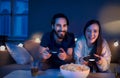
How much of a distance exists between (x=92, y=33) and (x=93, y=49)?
0.16m

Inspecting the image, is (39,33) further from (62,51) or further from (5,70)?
(62,51)

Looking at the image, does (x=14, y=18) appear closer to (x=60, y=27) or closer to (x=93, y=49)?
(x=60, y=27)

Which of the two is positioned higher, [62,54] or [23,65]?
[62,54]

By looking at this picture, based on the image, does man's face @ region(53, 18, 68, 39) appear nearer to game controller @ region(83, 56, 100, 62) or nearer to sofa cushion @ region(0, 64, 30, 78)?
game controller @ region(83, 56, 100, 62)

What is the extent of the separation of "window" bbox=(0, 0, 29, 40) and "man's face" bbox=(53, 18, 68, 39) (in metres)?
2.24

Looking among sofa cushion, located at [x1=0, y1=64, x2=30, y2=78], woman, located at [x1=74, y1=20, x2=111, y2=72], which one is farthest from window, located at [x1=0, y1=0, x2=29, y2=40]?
woman, located at [x1=74, y1=20, x2=111, y2=72]

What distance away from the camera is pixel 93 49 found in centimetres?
206

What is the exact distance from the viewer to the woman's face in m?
2.06

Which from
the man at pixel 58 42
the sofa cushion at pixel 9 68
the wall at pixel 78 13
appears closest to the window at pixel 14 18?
the wall at pixel 78 13

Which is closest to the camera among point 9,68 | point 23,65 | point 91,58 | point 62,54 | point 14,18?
point 91,58

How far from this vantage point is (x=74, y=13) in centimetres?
395

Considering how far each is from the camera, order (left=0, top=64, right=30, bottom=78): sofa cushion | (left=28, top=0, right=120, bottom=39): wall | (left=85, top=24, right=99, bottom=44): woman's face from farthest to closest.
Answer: (left=28, top=0, right=120, bottom=39): wall < (left=0, top=64, right=30, bottom=78): sofa cushion < (left=85, top=24, right=99, bottom=44): woman's face

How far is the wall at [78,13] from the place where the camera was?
387cm

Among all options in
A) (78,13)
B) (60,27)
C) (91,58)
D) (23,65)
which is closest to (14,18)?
(78,13)
